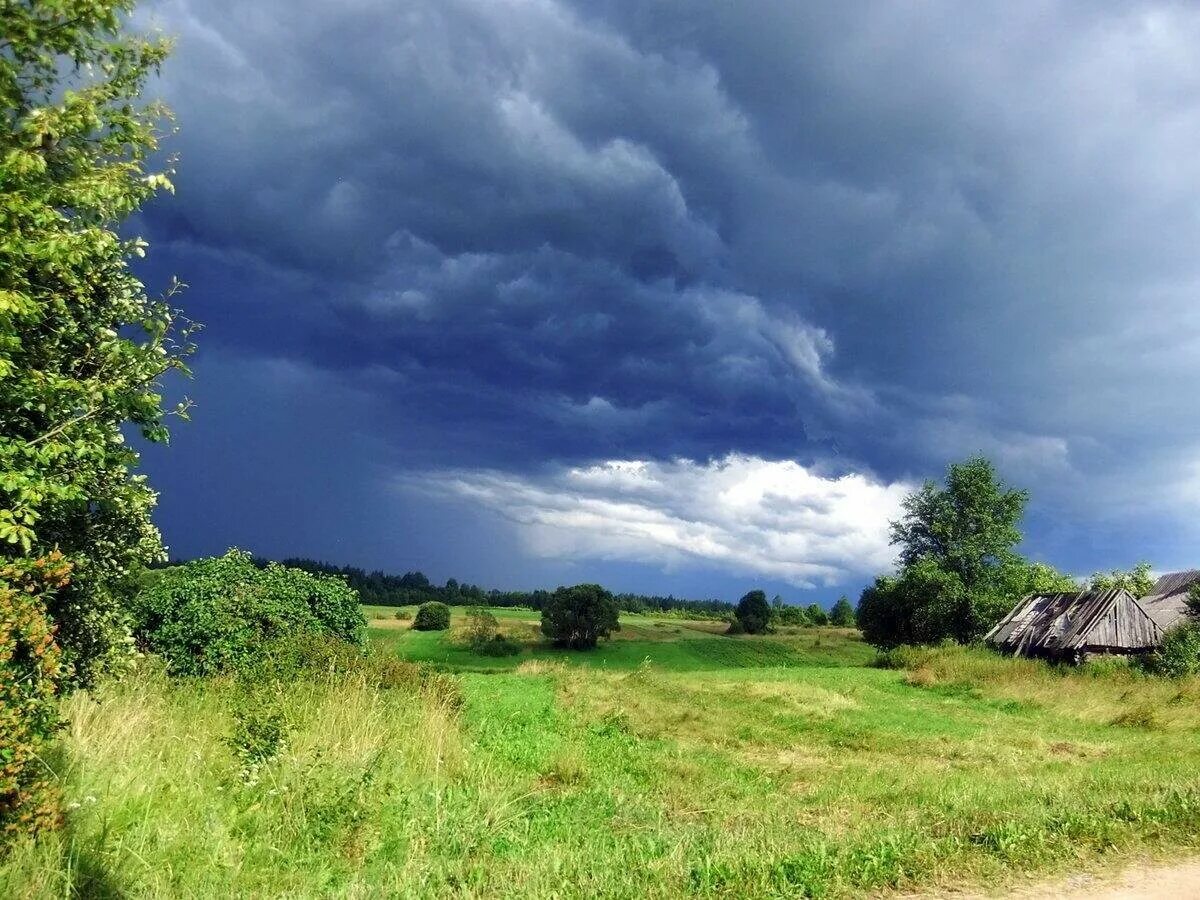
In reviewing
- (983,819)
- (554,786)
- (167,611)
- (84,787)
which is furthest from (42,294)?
(167,611)

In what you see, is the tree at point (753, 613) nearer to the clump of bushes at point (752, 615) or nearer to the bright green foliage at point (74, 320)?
the clump of bushes at point (752, 615)

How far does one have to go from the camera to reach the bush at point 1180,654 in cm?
3431

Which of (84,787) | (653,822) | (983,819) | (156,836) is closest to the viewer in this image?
(156,836)

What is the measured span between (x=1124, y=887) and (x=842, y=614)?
129361 millimetres

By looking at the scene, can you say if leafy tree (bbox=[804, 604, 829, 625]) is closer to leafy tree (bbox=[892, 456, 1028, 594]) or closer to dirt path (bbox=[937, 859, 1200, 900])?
leafy tree (bbox=[892, 456, 1028, 594])

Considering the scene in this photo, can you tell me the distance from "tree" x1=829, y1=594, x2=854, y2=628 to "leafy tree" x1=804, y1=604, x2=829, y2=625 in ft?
3.40

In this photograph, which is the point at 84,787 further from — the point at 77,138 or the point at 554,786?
the point at 77,138

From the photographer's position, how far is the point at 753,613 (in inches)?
3935

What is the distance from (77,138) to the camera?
9.84 metres

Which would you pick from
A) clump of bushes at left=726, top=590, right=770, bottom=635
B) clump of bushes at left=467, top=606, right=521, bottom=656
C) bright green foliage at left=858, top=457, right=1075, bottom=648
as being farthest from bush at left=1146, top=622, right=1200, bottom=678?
clump of bushes at left=726, top=590, right=770, bottom=635

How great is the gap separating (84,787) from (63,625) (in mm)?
4544

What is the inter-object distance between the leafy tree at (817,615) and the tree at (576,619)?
203 feet

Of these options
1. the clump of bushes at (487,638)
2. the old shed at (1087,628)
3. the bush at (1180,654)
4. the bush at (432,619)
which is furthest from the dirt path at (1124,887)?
the bush at (432,619)

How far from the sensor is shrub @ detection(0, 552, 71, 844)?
19.9 feet
